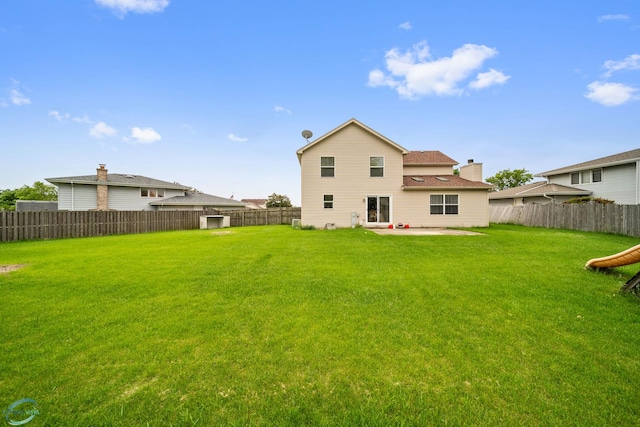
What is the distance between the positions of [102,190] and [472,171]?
31895 millimetres

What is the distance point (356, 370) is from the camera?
98.6 inches

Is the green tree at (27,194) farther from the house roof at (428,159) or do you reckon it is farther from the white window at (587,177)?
the white window at (587,177)

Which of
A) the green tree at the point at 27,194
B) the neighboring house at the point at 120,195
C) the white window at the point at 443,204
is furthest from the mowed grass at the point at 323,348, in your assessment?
the green tree at the point at 27,194

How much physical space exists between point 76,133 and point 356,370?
86.0ft

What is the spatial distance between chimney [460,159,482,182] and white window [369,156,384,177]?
7092 millimetres

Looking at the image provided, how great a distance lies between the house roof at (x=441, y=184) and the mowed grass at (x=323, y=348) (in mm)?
10510

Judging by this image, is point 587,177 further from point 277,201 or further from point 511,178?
point 277,201

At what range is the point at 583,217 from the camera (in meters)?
14.3

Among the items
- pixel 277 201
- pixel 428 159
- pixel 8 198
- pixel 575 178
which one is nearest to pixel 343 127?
pixel 428 159

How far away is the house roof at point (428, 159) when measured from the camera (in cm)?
1806

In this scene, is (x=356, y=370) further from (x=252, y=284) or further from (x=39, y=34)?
(x=39, y=34)

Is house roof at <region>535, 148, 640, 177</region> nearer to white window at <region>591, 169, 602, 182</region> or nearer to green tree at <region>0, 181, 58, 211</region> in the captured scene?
white window at <region>591, 169, 602, 182</region>

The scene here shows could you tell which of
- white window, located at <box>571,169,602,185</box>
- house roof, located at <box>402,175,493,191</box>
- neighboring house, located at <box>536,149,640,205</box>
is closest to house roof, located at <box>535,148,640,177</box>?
neighboring house, located at <box>536,149,640,205</box>

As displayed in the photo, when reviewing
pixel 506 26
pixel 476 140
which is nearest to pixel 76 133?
pixel 506 26
